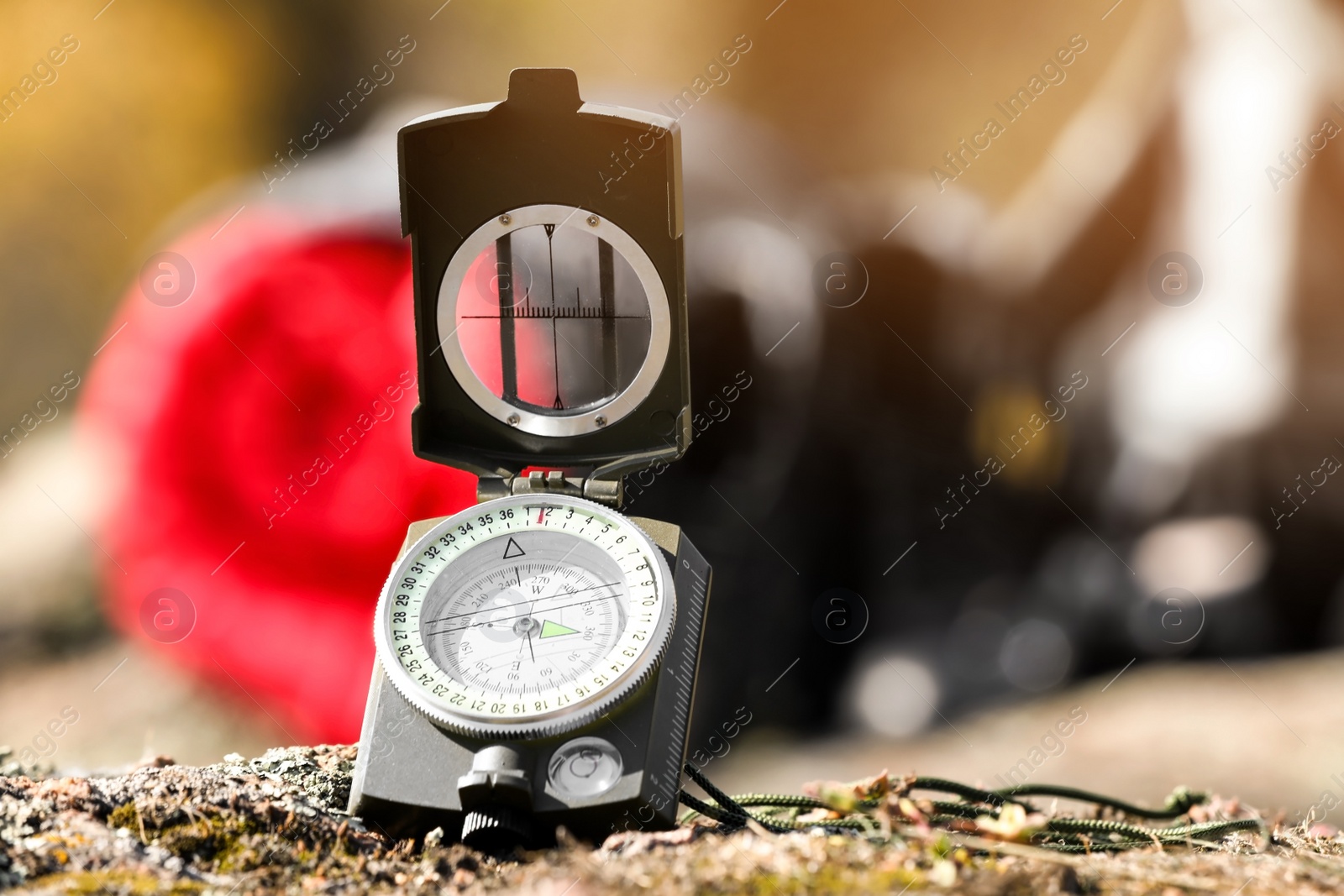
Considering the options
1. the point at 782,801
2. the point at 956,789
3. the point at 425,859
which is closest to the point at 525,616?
the point at 425,859

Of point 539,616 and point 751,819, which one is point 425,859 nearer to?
point 539,616

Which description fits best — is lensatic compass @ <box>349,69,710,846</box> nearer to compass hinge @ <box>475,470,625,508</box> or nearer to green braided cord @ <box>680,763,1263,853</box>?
compass hinge @ <box>475,470,625,508</box>

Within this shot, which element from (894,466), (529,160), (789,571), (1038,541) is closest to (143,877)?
(529,160)

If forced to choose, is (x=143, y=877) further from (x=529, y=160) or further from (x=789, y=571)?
(x=789, y=571)

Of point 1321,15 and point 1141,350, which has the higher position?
point 1321,15

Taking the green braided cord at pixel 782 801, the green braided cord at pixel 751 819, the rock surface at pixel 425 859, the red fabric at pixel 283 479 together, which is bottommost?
the rock surface at pixel 425 859

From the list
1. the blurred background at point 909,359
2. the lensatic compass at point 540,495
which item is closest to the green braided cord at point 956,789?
the lensatic compass at point 540,495

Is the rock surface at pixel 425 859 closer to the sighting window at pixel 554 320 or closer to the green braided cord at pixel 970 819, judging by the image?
the green braided cord at pixel 970 819
